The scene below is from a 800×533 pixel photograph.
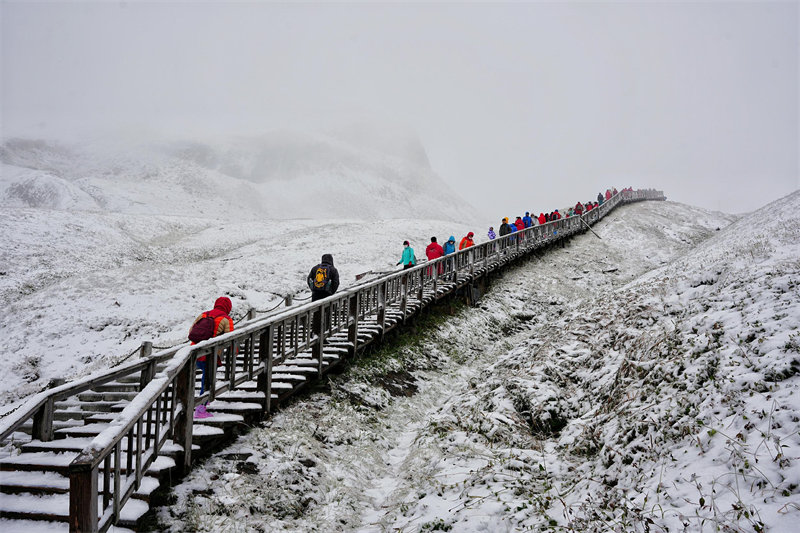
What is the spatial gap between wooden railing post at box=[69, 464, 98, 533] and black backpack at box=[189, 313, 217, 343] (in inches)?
127

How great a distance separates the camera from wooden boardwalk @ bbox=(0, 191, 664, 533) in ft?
12.6

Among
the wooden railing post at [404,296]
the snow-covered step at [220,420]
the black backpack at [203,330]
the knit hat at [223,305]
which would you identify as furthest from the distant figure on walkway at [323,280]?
the snow-covered step at [220,420]

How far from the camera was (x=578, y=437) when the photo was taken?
604 centimetres

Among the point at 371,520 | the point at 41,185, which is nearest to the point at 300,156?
the point at 41,185

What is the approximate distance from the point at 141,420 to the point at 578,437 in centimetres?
535

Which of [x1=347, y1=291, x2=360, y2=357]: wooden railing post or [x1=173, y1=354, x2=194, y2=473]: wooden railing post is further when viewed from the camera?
[x1=347, y1=291, x2=360, y2=357]: wooden railing post

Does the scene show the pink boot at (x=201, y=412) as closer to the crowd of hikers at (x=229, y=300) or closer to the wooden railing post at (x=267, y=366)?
the crowd of hikers at (x=229, y=300)

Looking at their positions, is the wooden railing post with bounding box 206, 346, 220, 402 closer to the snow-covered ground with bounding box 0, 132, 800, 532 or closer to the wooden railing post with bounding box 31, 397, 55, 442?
the snow-covered ground with bounding box 0, 132, 800, 532

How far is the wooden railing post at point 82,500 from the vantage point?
3.33m

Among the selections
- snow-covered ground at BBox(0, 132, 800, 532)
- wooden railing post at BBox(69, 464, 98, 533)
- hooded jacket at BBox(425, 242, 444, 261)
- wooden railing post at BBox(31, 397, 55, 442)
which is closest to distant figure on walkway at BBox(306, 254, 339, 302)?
snow-covered ground at BBox(0, 132, 800, 532)

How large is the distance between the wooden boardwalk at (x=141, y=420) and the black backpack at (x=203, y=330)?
42 cm

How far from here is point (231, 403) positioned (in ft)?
21.7

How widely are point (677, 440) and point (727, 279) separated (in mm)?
5439

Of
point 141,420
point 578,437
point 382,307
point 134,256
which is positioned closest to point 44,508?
point 141,420
